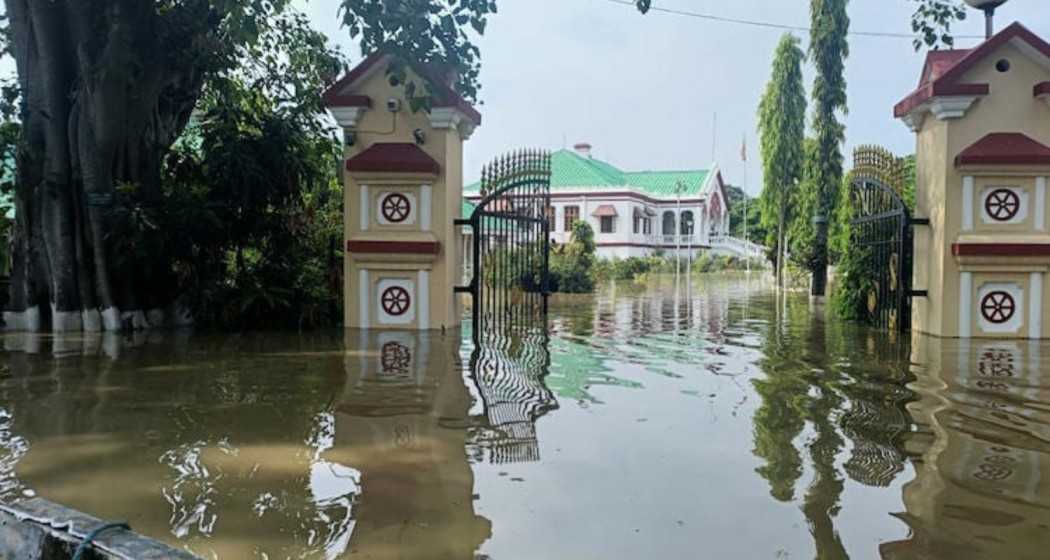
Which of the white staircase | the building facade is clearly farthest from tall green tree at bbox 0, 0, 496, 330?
the white staircase

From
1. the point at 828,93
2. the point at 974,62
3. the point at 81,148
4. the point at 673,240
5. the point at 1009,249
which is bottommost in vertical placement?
the point at 1009,249

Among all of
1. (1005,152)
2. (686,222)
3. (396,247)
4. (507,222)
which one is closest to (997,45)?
(1005,152)

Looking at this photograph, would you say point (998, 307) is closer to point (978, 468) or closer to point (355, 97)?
point (978, 468)

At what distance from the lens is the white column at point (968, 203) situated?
9234 millimetres

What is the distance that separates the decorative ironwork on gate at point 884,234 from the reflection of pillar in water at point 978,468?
3009 millimetres

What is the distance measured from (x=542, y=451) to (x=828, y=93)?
1794 centimetres

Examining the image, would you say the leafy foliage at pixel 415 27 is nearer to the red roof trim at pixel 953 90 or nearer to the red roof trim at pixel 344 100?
the red roof trim at pixel 344 100

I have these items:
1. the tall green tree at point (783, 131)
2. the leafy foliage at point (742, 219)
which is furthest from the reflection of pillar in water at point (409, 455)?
the leafy foliage at point (742, 219)

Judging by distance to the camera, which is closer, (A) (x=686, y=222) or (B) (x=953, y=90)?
(B) (x=953, y=90)

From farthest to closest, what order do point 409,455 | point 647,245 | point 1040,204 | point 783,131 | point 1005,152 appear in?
point 647,245 < point 783,131 < point 1040,204 < point 1005,152 < point 409,455

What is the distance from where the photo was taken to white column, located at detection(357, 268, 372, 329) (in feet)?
33.0

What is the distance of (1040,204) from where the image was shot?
9.15 m

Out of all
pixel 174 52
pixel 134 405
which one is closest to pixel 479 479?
pixel 134 405

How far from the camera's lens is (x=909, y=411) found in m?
5.39
